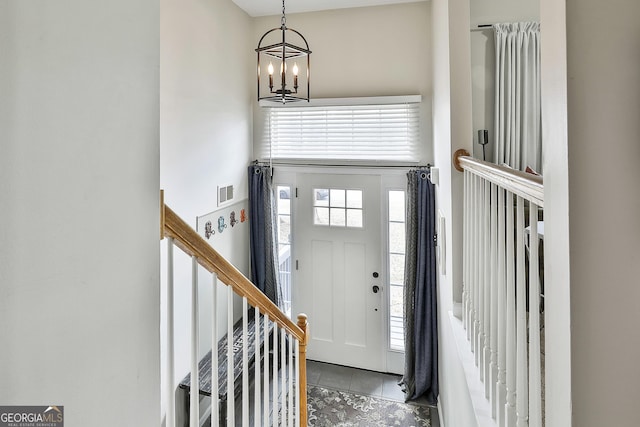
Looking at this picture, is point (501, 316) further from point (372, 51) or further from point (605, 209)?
point (372, 51)

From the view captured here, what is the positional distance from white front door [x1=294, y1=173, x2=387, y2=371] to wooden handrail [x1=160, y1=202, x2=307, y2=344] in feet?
7.85

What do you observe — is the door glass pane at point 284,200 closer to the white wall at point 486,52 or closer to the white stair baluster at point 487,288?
the white wall at point 486,52

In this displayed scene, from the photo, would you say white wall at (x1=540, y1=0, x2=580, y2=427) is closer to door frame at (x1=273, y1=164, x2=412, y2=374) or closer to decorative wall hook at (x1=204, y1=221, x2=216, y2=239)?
decorative wall hook at (x1=204, y1=221, x2=216, y2=239)

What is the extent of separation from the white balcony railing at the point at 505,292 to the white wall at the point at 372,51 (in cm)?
223

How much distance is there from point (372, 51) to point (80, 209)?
12.2ft

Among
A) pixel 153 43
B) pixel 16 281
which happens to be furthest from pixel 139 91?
pixel 16 281

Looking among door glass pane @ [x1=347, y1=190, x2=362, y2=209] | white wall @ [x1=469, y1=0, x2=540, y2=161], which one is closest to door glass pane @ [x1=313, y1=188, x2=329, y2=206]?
door glass pane @ [x1=347, y1=190, x2=362, y2=209]

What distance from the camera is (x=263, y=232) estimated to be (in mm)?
4113

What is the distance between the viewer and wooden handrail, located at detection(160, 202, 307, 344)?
0.99 m

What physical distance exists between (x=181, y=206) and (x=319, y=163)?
164cm

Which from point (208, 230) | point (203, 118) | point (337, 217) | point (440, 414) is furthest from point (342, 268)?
point (203, 118)

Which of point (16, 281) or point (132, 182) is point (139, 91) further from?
point (16, 281)

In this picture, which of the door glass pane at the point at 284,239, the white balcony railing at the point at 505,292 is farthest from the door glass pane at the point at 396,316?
the white balcony railing at the point at 505,292

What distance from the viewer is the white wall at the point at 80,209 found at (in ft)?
1.76
